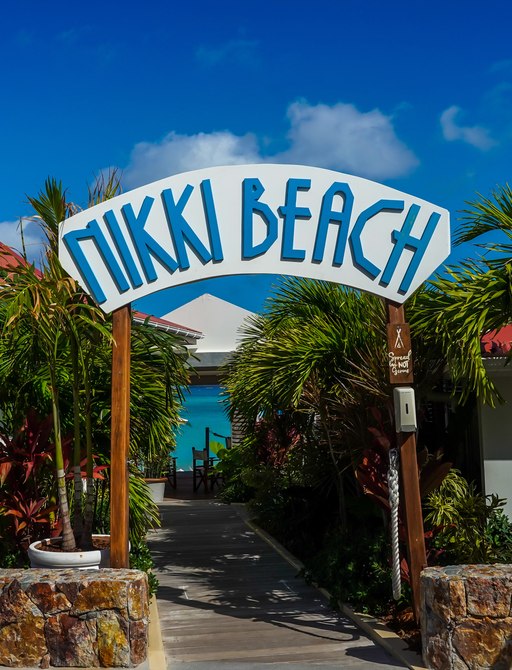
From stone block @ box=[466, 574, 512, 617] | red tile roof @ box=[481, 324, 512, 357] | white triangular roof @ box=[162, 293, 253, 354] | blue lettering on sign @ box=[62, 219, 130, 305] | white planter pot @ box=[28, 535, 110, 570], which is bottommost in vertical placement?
stone block @ box=[466, 574, 512, 617]

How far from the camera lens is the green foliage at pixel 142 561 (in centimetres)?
770

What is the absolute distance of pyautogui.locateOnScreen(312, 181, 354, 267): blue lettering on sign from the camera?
20.9 feet

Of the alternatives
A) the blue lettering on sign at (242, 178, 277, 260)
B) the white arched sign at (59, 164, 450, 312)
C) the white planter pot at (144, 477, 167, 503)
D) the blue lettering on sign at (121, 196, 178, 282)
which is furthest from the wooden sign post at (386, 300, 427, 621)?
the white planter pot at (144, 477, 167, 503)

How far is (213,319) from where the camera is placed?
19.8m

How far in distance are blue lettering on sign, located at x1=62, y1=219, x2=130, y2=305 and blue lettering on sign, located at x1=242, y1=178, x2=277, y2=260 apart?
1019mm

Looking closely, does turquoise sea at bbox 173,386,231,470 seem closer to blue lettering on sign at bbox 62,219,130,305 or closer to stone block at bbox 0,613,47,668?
blue lettering on sign at bbox 62,219,130,305

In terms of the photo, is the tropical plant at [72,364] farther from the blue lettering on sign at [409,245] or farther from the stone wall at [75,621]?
the blue lettering on sign at [409,245]

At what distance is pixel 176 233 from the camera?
6250 mm

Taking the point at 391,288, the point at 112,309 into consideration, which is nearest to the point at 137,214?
the point at 112,309

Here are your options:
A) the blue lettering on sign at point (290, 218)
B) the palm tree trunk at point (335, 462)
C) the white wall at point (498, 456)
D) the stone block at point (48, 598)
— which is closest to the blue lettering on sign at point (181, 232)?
the blue lettering on sign at point (290, 218)

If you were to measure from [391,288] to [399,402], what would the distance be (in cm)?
94

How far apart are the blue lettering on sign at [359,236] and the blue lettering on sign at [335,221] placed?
0.26 ft

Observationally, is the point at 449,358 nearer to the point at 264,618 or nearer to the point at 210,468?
the point at 264,618

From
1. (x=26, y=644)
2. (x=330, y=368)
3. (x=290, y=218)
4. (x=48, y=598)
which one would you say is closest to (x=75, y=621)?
(x=48, y=598)
